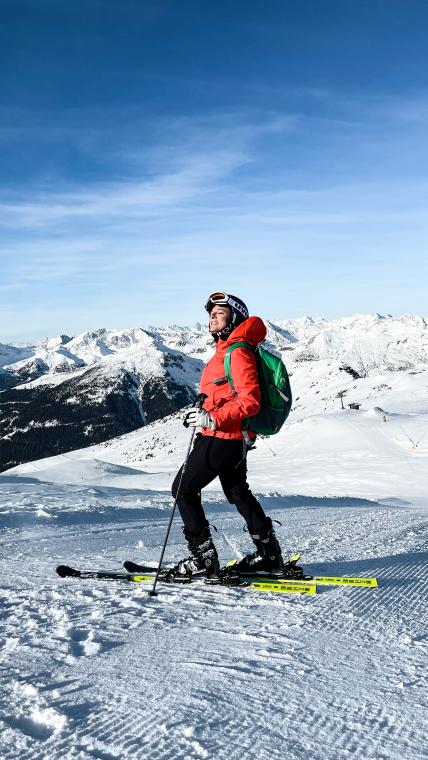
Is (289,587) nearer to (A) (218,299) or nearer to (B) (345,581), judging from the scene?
(B) (345,581)

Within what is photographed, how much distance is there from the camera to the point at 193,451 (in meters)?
5.68

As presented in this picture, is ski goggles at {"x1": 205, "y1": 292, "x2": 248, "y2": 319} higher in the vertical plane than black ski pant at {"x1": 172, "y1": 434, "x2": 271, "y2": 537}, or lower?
higher

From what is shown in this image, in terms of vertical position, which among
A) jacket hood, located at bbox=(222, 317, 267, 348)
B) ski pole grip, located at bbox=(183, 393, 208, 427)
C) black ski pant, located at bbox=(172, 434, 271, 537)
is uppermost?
jacket hood, located at bbox=(222, 317, 267, 348)

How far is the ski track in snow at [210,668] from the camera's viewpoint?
9.18 feet

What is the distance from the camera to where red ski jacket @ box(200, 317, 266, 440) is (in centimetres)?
520

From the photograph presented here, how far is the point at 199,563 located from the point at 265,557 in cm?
66

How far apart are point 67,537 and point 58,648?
15.4ft

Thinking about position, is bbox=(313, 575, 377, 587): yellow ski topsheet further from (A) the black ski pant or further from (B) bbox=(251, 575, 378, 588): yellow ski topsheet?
(A) the black ski pant

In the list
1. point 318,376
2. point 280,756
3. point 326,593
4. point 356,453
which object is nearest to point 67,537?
point 326,593

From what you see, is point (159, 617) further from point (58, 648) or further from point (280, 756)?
point (280, 756)

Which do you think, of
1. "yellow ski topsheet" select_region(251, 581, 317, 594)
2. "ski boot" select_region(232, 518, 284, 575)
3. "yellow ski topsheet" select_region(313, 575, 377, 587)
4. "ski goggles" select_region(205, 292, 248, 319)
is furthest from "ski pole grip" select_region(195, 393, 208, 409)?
"yellow ski topsheet" select_region(313, 575, 377, 587)

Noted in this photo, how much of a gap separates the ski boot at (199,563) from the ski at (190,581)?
0.15 feet

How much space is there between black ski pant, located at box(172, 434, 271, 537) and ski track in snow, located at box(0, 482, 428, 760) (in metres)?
0.65

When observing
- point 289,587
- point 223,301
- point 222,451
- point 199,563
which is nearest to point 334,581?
point 289,587
